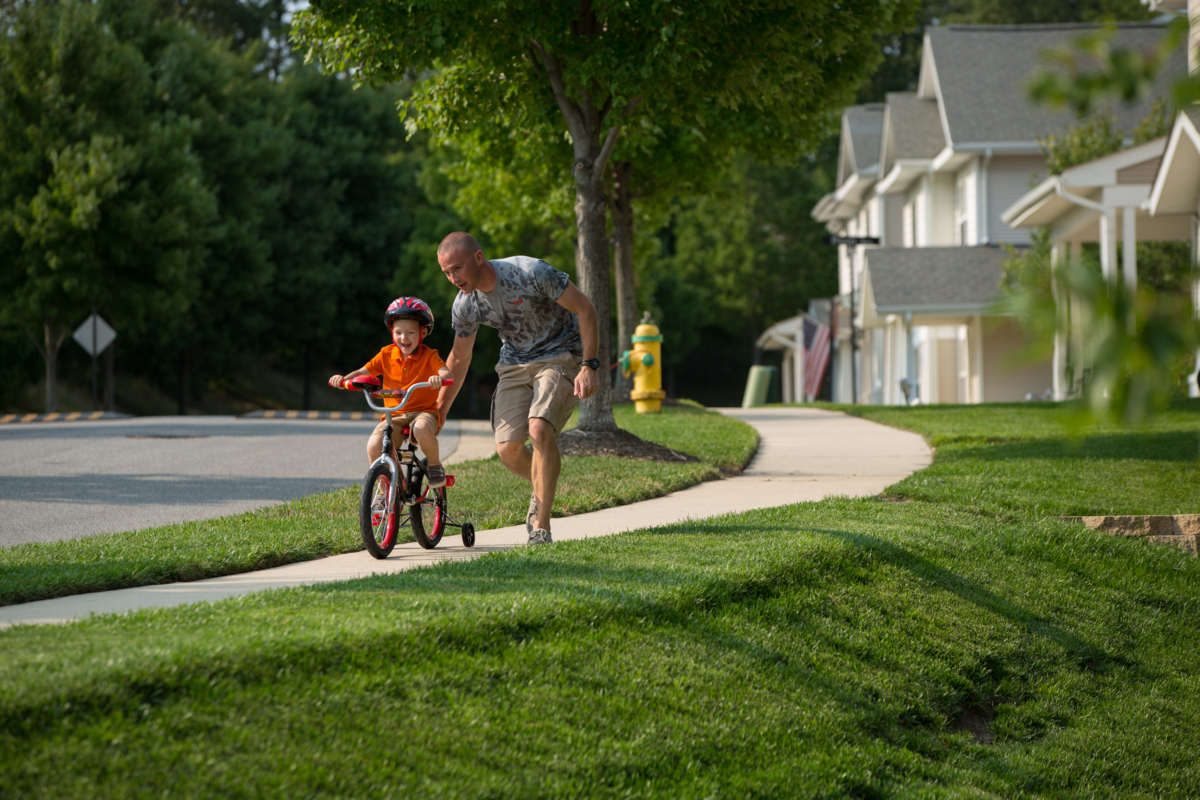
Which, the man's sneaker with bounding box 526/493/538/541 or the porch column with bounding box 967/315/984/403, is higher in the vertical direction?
the porch column with bounding box 967/315/984/403

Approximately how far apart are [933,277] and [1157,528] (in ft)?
60.7

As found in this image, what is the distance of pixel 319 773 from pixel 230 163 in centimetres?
3306

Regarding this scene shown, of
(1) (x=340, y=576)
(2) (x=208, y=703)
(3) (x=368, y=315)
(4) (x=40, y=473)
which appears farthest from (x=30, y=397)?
(2) (x=208, y=703)

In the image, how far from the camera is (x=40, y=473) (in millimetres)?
11258

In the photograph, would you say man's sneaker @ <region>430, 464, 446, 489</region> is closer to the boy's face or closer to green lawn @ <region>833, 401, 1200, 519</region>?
the boy's face

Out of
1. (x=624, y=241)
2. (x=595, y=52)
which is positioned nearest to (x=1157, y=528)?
(x=595, y=52)

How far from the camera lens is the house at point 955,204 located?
26062 mm

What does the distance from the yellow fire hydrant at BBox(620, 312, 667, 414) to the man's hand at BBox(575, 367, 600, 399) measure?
1185 cm

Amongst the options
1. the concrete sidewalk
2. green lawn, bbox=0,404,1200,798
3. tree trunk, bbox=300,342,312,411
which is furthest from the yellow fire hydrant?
tree trunk, bbox=300,342,312,411

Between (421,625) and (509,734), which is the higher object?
(421,625)

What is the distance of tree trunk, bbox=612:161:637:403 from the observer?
19.8 metres

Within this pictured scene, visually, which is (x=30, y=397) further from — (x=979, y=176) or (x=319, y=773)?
(x=319, y=773)

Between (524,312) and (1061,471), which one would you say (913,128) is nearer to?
(1061,471)

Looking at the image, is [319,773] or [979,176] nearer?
[319,773]
